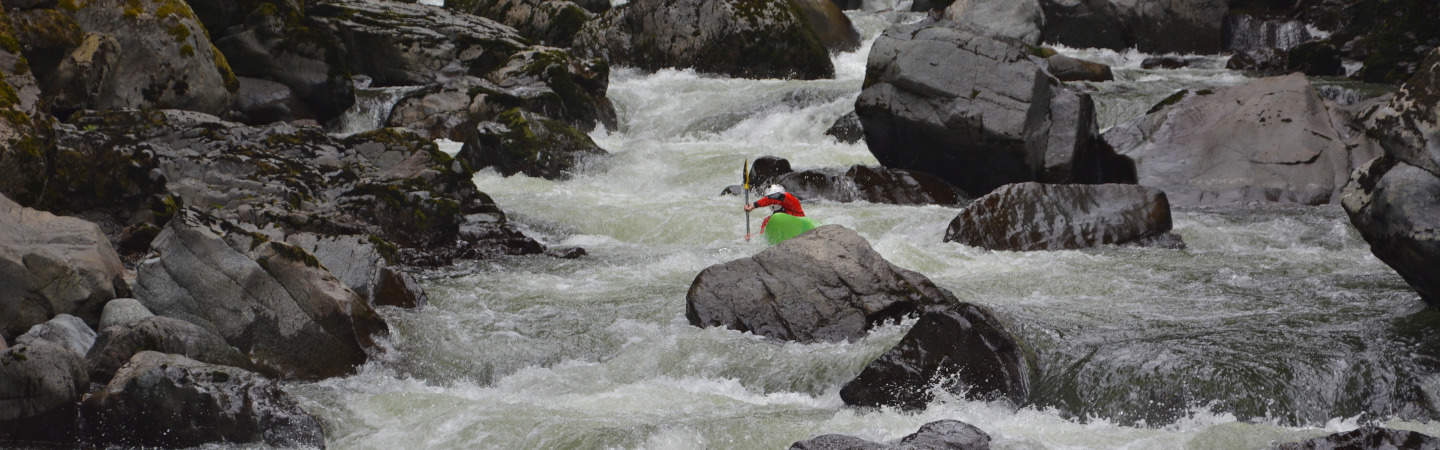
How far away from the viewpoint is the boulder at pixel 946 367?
7.62 m

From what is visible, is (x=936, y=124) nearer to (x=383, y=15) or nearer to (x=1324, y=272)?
(x=1324, y=272)

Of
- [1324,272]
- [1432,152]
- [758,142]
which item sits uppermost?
[1432,152]

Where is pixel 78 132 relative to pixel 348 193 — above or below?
A: above

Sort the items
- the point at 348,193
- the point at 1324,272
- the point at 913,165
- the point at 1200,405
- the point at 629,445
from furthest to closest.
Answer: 1. the point at 913,165
2. the point at 348,193
3. the point at 1324,272
4. the point at 1200,405
5. the point at 629,445

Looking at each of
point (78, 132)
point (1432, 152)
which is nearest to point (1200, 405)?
point (1432, 152)

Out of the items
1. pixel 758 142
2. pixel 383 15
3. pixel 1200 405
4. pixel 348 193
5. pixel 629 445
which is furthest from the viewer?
pixel 383 15

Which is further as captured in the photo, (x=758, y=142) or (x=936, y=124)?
(x=758, y=142)

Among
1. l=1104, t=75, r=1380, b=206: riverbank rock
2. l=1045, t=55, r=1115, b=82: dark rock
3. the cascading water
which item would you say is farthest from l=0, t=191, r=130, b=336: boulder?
l=1045, t=55, r=1115, b=82: dark rock

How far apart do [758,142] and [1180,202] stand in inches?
258

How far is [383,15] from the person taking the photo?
880 inches

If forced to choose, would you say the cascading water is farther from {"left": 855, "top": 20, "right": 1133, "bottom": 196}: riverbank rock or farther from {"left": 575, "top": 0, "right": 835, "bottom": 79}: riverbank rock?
{"left": 575, "top": 0, "right": 835, "bottom": 79}: riverbank rock

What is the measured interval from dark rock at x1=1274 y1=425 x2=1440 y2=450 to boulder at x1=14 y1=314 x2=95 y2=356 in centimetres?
650

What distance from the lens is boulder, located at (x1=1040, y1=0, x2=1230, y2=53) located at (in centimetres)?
2603

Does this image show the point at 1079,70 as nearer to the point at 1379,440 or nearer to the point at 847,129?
the point at 847,129
